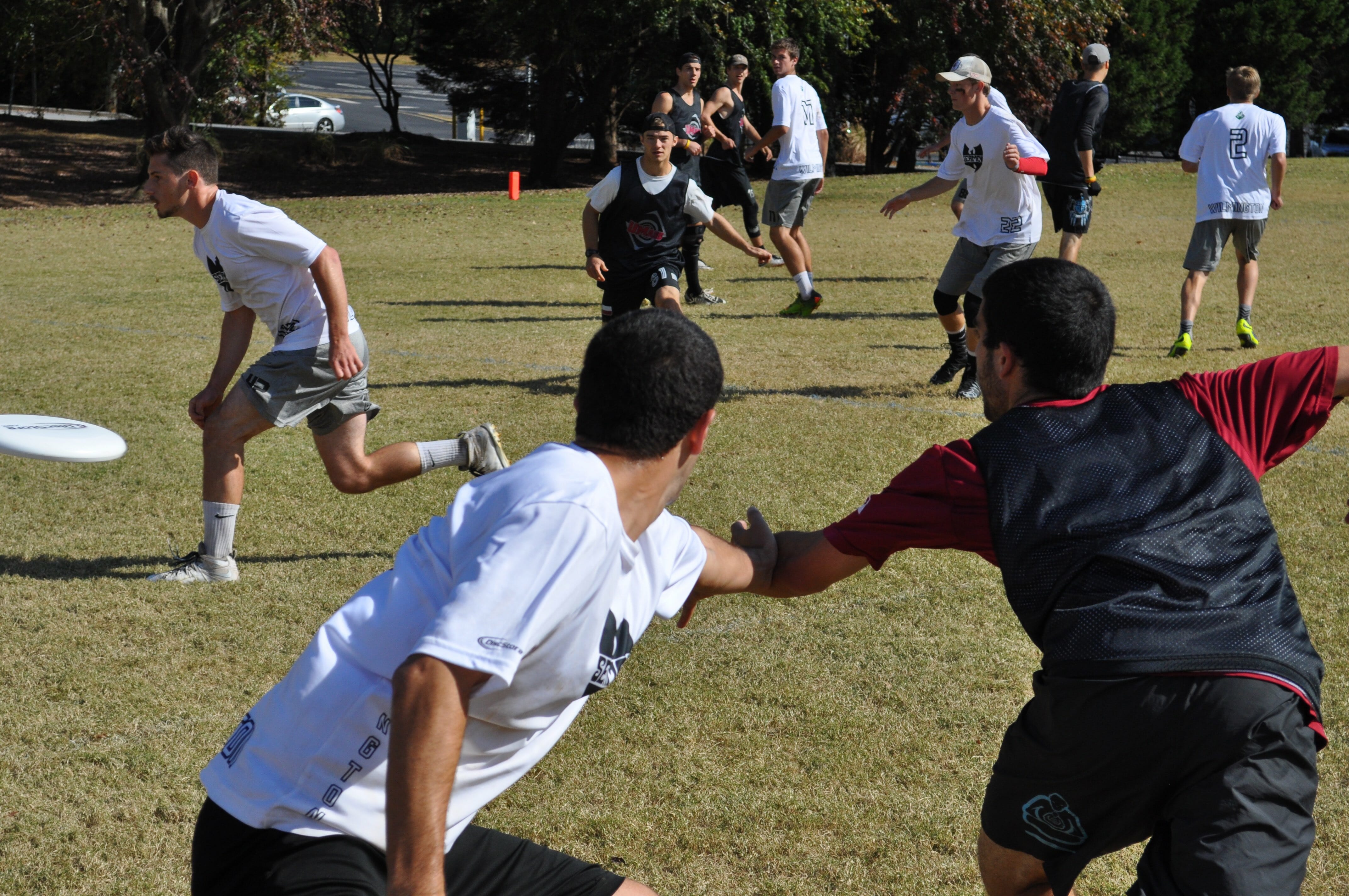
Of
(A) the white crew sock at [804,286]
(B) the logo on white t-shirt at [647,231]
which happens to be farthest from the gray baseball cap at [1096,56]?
(B) the logo on white t-shirt at [647,231]

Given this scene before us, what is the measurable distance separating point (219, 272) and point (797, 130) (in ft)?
26.1

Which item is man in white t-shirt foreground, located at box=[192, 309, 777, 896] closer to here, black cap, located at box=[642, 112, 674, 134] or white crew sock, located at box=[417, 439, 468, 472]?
white crew sock, located at box=[417, 439, 468, 472]

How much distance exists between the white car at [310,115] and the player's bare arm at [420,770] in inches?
1602

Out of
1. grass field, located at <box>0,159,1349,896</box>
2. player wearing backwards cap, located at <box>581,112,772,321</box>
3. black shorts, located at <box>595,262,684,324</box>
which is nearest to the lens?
grass field, located at <box>0,159,1349,896</box>

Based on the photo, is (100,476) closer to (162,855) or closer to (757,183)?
(162,855)

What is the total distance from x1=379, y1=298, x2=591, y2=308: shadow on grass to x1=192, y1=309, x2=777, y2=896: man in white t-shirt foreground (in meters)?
10.4

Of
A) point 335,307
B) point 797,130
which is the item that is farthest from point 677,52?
point 335,307

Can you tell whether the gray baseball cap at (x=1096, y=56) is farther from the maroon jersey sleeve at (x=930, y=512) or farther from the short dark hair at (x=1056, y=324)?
the maroon jersey sleeve at (x=930, y=512)

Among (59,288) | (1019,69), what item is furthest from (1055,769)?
(1019,69)

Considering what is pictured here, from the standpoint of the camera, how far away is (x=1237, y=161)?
9648 mm

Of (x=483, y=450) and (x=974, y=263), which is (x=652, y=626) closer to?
(x=483, y=450)

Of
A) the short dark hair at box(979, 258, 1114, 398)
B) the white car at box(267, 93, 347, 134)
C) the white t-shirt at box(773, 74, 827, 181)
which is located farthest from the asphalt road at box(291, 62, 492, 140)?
the short dark hair at box(979, 258, 1114, 398)

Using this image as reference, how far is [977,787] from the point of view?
3658mm

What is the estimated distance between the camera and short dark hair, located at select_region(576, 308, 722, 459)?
78.5 inches
